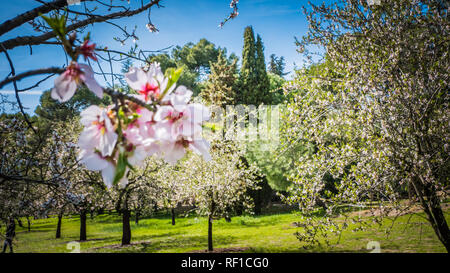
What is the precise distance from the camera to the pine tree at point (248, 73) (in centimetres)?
2348

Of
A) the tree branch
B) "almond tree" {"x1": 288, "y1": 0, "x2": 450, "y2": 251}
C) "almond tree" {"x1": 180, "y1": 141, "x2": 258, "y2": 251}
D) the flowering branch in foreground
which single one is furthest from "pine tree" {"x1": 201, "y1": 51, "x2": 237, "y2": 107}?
the flowering branch in foreground

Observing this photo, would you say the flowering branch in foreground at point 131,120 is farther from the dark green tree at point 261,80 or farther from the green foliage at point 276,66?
the green foliage at point 276,66

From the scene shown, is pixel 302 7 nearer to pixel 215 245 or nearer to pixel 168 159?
pixel 168 159

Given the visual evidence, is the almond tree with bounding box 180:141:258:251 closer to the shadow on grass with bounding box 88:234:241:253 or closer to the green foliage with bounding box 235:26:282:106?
the shadow on grass with bounding box 88:234:241:253

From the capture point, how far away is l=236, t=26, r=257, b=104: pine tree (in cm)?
2348

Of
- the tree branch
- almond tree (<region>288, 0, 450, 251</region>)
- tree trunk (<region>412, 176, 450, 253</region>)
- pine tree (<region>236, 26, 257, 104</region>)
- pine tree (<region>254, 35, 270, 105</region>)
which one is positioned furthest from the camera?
pine tree (<region>236, 26, 257, 104</region>)

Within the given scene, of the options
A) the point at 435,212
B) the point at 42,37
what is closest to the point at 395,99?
the point at 435,212

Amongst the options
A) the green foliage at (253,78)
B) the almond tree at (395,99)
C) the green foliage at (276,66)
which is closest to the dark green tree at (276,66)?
the green foliage at (276,66)

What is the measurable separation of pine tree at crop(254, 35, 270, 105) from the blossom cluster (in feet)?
74.9

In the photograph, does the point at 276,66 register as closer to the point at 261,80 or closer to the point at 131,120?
the point at 261,80

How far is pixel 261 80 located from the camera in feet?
78.1
